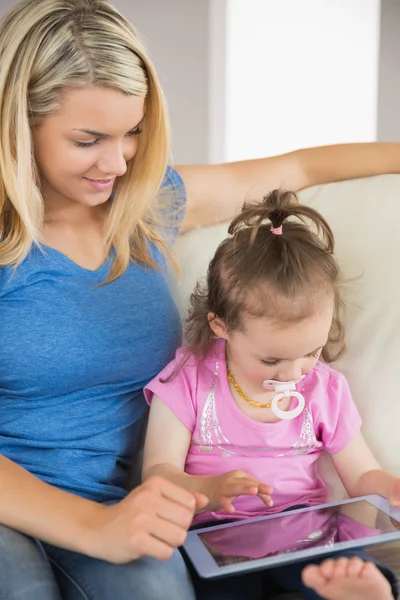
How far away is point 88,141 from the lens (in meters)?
1.23

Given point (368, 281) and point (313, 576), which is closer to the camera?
point (313, 576)

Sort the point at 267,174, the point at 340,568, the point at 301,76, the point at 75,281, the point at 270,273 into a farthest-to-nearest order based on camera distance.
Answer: the point at 301,76 < the point at 267,174 < the point at 75,281 < the point at 270,273 < the point at 340,568

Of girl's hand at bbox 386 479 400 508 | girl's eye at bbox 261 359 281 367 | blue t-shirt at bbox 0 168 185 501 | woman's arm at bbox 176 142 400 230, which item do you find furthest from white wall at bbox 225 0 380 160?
girl's hand at bbox 386 479 400 508

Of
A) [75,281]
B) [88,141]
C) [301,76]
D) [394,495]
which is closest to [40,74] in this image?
[88,141]

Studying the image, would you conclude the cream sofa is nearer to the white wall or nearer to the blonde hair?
the blonde hair

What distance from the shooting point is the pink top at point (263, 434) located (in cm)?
128

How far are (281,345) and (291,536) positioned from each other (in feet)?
0.81

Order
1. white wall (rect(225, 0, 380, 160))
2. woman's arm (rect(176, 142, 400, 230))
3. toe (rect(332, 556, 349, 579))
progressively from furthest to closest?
white wall (rect(225, 0, 380, 160)) < woman's arm (rect(176, 142, 400, 230)) < toe (rect(332, 556, 349, 579))

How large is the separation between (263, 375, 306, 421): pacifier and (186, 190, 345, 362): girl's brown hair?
3.8 inches

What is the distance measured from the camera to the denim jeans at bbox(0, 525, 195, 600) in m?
1.03

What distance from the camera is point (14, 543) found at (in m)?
1.08

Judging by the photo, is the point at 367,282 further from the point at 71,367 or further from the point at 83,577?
the point at 83,577

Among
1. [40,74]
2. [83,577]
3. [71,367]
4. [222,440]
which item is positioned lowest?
[83,577]

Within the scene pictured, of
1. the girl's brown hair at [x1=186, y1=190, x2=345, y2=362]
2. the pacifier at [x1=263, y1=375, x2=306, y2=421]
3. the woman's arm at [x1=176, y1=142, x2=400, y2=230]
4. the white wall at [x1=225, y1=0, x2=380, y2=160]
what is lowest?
the pacifier at [x1=263, y1=375, x2=306, y2=421]
